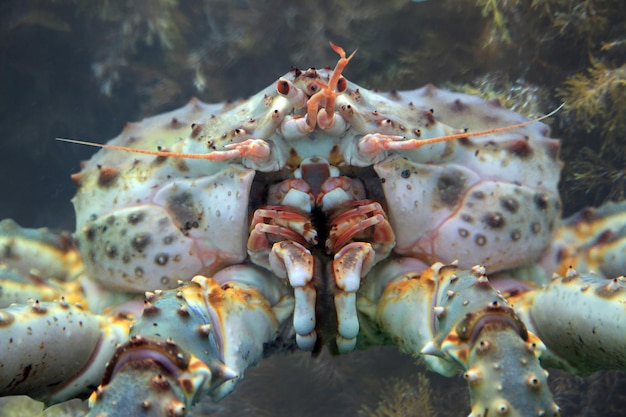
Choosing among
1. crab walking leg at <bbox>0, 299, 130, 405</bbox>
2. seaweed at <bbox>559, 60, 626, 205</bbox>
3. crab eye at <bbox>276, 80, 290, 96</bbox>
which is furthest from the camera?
seaweed at <bbox>559, 60, 626, 205</bbox>

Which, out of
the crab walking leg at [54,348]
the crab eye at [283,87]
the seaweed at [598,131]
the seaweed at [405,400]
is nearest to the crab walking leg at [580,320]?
the crab eye at [283,87]

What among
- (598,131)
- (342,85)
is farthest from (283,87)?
(598,131)

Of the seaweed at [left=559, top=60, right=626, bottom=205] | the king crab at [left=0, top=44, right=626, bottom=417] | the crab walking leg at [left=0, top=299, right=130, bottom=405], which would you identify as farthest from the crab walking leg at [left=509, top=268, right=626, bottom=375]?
the seaweed at [left=559, top=60, right=626, bottom=205]

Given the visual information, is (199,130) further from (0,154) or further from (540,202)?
(0,154)

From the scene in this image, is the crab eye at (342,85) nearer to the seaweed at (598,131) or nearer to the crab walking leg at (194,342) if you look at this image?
the crab walking leg at (194,342)

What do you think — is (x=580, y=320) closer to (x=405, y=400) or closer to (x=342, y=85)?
(x=342, y=85)

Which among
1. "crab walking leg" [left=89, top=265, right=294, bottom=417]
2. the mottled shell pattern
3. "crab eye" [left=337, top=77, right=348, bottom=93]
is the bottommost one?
"crab walking leg" [left=89, top=265, right=294, bottom=417]

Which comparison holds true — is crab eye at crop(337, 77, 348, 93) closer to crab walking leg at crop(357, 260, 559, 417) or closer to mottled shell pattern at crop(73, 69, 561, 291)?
mottled shell pattern at crop(73, 69, 561, 291)

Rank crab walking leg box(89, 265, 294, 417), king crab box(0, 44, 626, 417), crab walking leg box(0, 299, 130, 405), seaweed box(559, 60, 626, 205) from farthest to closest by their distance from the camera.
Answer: seaweed box(559, 60, 626, 205)
crab walking leg box(0, 299, 130, 405)
king crab box(0, 44, 626, 417)
crab walking leg box(89, 265, 294, 417)
